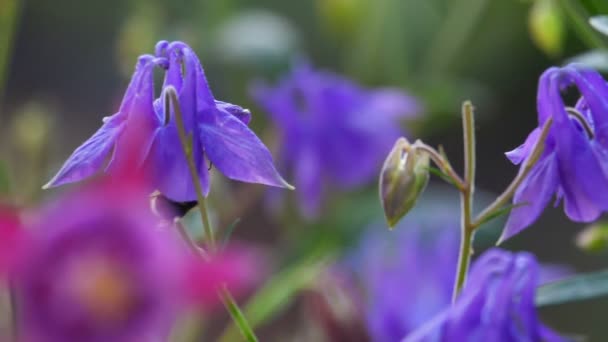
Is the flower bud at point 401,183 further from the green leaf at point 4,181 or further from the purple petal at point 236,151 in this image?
the green leaf at point 4,181

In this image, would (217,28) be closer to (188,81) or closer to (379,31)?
(379,31)

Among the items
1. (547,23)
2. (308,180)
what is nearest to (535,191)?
(547,23)

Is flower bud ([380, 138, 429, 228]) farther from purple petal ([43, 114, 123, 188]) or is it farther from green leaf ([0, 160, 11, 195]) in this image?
green leaf ([0, 160, 11, 195])

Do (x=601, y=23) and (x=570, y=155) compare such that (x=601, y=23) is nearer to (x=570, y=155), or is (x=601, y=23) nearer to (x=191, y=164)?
(x=570, y=155)

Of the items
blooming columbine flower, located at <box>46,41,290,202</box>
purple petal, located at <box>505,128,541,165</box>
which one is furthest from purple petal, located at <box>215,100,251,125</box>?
purple petal, located at <box>505,128,541,165</box>

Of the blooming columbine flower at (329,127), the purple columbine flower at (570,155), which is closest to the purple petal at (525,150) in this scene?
the purple columbine flower at (570,155)
